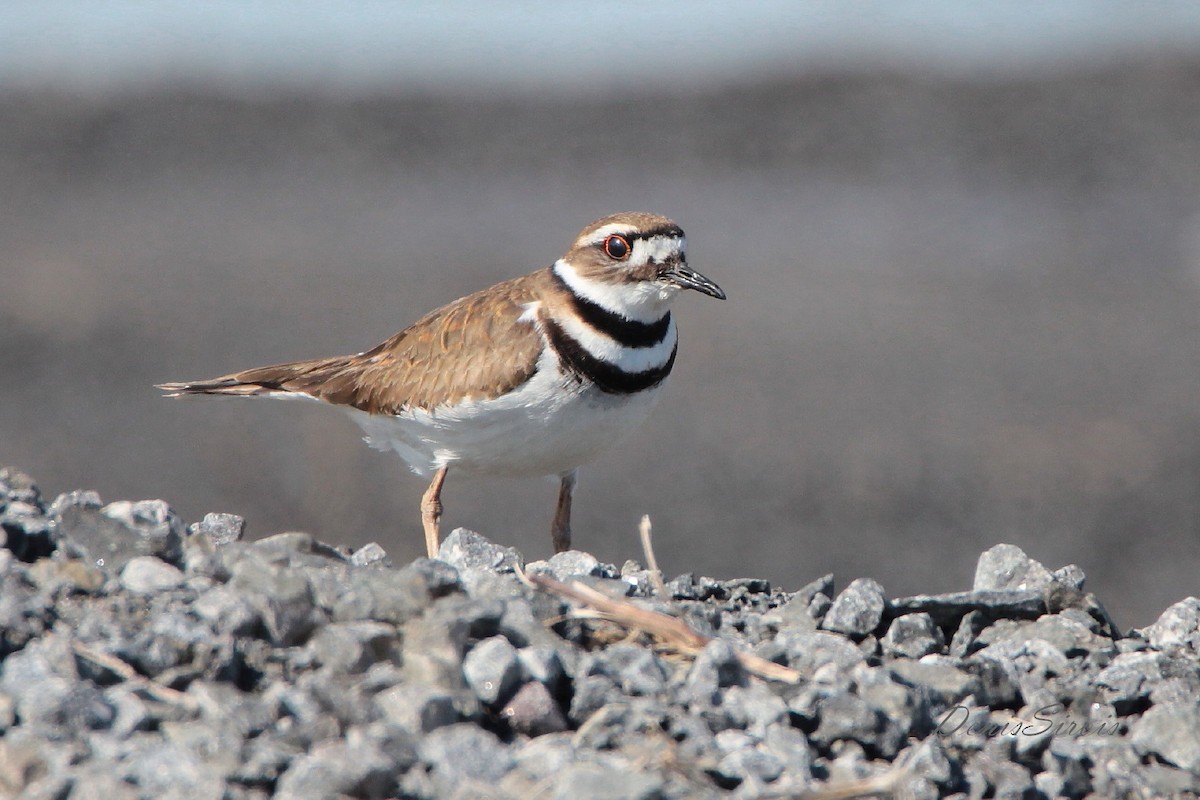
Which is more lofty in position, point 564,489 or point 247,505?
point 564,489

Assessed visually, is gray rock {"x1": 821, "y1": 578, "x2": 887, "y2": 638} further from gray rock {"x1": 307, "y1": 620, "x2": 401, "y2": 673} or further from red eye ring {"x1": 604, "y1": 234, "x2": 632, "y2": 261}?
red eye ring {"x1": 604, "y1": 234, "x2": 632, "y2": 261}

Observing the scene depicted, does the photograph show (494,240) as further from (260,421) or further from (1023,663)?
(1023,663)

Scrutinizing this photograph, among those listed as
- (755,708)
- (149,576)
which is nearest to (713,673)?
(755,708)

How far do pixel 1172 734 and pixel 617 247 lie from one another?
2721 mm

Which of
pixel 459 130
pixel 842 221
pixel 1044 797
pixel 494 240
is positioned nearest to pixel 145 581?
pixel 1044 797

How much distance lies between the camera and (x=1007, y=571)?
4367mm

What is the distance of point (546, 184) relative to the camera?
897 inches

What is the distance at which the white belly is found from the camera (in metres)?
4.96

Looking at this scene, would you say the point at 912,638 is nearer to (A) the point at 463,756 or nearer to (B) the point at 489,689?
(B) the point at 489,689

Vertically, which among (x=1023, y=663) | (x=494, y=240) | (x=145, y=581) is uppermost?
(x=494, y=240)

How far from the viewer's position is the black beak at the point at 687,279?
5098mm

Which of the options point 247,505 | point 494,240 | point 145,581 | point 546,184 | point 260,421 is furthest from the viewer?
point 546,184

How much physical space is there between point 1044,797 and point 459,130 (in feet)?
75.5

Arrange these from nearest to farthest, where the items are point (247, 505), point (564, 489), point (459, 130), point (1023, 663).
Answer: point (1023, 663) → point (564, 489) → point (247, 505) → point (459, 130)
